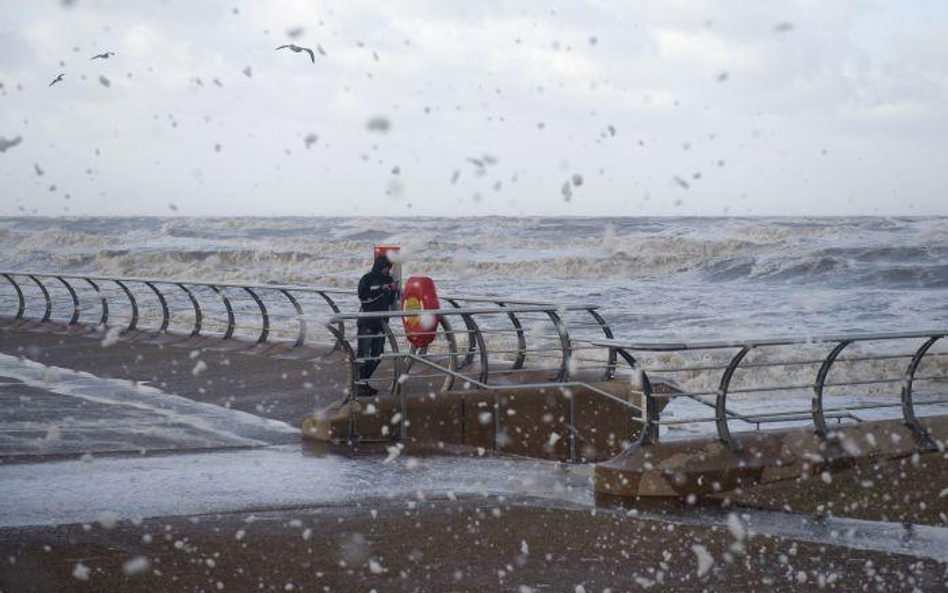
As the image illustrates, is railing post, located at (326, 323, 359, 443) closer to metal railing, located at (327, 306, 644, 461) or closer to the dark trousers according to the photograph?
metal railing, located at (327, 306, 644, 461)

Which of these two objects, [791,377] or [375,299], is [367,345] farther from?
[791,377]

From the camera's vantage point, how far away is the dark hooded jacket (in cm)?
1262

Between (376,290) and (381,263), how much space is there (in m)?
0.34

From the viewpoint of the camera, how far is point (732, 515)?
7.22 metres

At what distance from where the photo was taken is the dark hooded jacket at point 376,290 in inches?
497

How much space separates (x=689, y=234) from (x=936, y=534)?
177ft

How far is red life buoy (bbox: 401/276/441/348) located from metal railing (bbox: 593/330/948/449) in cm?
202

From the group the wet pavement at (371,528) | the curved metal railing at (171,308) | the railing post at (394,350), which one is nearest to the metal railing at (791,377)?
the wet pavement at (371,528)

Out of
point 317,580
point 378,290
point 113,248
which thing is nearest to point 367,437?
point 378,290

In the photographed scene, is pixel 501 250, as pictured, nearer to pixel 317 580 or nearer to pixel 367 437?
pixel 367 437

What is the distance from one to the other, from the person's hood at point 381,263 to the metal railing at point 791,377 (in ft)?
9.07

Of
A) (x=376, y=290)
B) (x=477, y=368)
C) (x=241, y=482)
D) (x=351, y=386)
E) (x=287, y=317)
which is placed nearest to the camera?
(x=241, y=482)

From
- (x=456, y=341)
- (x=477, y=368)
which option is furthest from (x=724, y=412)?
(x=456, y=341)

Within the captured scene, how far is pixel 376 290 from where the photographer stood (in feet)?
41.7
